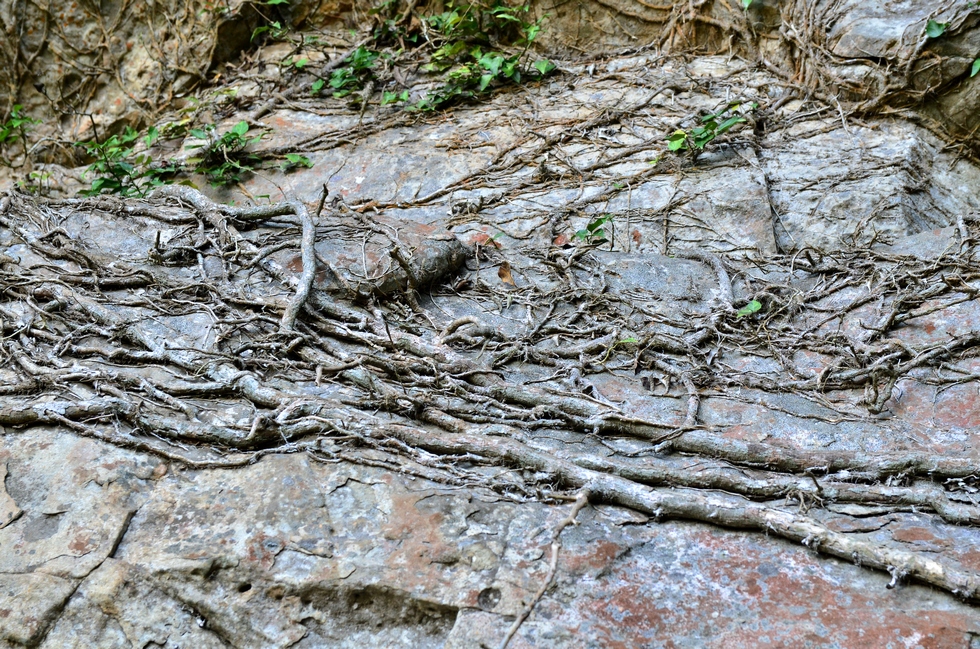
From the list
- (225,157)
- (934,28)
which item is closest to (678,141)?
(934,28)

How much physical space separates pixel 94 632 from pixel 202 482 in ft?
1.75

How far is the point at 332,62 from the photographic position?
616 cm

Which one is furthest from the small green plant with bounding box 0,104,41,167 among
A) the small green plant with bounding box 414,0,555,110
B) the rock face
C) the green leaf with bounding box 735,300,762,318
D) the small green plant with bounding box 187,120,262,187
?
the green leaf with bounding box 735,300,762,318

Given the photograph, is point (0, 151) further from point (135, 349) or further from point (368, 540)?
→ point (368, 540)

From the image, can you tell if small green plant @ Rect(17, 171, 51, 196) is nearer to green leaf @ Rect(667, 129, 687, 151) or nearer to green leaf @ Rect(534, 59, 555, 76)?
green leaf @ Rect(534, 59, 555, 76)

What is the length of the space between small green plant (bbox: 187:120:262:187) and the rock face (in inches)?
4.5

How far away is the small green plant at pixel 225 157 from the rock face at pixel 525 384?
0.37 ft

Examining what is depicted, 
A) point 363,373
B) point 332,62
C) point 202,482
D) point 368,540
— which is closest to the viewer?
point 368,540

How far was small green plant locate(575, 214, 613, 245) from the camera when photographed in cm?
432

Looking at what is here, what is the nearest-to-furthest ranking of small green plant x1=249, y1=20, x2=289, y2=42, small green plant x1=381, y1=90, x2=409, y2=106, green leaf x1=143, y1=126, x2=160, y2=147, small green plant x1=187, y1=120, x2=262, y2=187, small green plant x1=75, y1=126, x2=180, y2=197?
Answer: small green plant x1=75, y1=126, x2=180, y2=197 < small green plant x1=187, y1=120, x2=262, y2=187 < green leaf x1=143, y1=126, x2=160, y2=147 < small green plant x1=381, y1=90, x2=409, y2=106 < small green plant x1=249, y1=20, x2=289, y2=42

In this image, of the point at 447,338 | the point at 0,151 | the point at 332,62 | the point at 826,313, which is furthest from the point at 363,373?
the point at 0,151

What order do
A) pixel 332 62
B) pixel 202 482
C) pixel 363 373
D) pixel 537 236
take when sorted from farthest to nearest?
pixel 332 62 < pixel 537 236 < pixel 363 373 < pixel 202 482

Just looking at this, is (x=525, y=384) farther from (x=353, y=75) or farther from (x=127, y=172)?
(x=353, y=75)

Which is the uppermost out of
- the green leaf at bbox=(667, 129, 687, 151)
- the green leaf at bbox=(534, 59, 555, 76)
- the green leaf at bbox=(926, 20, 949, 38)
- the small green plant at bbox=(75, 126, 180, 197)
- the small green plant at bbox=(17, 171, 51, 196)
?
the green leaf at bbox=(926, 20, 949, 38)
